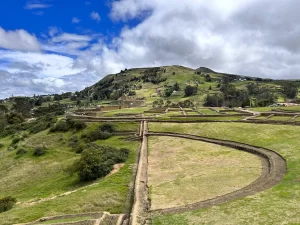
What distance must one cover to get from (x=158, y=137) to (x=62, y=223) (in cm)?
2863

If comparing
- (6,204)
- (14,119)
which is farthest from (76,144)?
(14,119)

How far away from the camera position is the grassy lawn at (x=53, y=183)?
2141 centimetres

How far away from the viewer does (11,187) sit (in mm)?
34969

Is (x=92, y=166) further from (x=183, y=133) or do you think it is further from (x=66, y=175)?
(x=183, y=133)

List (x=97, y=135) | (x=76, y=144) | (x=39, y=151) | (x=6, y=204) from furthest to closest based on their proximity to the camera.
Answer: (x=97, y=135)
(x=76, y=144)
(x=39, y=151)
(x=6, y=204)

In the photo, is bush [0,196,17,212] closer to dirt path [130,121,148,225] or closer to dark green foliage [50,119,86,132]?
dirt path [130,121,148,225]

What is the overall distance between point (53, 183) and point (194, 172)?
1653cm

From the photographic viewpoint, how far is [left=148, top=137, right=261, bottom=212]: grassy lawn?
68.5 feet

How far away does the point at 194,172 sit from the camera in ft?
87.5

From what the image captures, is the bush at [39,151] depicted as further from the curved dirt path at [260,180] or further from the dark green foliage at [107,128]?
the curved dirt path at [260,180]

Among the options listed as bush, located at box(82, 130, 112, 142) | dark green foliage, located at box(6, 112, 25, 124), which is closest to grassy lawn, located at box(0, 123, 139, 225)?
bush, located at box(82, 130, 112, 142)

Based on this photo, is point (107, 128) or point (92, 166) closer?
point (92, 166)

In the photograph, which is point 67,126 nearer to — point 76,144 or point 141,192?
point 76,144

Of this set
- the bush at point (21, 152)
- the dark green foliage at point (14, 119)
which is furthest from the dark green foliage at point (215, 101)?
the bush at point (21, 152)
